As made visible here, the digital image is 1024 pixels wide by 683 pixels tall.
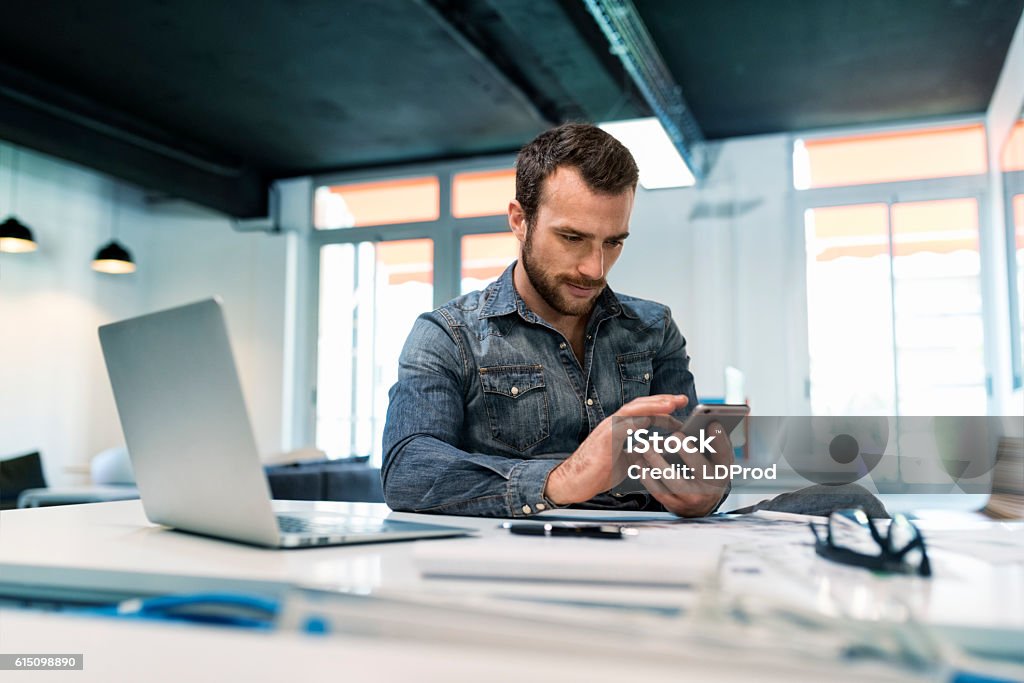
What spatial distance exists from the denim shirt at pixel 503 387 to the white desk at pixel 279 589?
41cm

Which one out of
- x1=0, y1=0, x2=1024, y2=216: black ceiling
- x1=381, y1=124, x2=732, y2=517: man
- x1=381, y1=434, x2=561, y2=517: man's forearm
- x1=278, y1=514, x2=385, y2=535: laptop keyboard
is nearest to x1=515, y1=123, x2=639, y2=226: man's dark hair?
x1=381, y1=124, x2=732, y2=517: man

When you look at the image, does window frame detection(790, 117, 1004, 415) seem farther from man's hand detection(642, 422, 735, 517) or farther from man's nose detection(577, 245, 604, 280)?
man's hand detection(642, 422, 735, 517)

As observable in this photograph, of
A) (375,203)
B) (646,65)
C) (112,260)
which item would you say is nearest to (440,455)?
(646,65)

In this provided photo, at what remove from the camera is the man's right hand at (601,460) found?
3.29ft

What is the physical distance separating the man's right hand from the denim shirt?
0.07 metres

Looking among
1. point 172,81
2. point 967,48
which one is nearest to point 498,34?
point 172,81

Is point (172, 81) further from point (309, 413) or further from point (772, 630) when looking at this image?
point (772, 630)

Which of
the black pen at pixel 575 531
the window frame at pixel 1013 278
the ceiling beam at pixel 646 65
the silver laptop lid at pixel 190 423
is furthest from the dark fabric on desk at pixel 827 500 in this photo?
the window frame at pixel 1013 278

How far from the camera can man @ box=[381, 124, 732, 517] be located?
142 cm

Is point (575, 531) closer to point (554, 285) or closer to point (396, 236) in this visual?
point (554, 285)

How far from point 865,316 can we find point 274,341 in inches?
182

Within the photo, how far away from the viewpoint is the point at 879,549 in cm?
73

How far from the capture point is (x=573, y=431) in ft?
5.13

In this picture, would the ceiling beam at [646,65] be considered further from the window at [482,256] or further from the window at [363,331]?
the window at [363,331]
